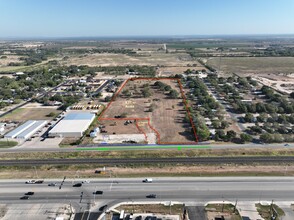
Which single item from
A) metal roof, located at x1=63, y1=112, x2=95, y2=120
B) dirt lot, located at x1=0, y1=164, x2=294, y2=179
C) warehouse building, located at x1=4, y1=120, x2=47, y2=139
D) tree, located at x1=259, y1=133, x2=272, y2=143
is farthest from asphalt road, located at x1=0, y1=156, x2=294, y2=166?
metal roof, located at x1=63, y1=112, x2=95, y2=120

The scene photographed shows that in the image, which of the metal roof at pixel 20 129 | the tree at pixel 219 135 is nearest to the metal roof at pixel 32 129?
the metal roof at pixel 20 129

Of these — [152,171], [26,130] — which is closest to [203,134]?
[152,171]

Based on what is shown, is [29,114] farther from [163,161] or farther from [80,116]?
[163,161]

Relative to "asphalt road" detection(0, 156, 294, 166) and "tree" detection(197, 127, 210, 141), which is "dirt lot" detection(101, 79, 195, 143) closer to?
"tree" detection(197, 127, 210, 141)

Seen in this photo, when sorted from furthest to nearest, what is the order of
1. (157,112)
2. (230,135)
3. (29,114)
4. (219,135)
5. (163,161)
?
1. (29,114)
2. (157,112)
3. (219,135)
4. (230,135)
5. (163,161)

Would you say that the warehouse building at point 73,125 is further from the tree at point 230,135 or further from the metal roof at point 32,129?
the tree at point 230,135
